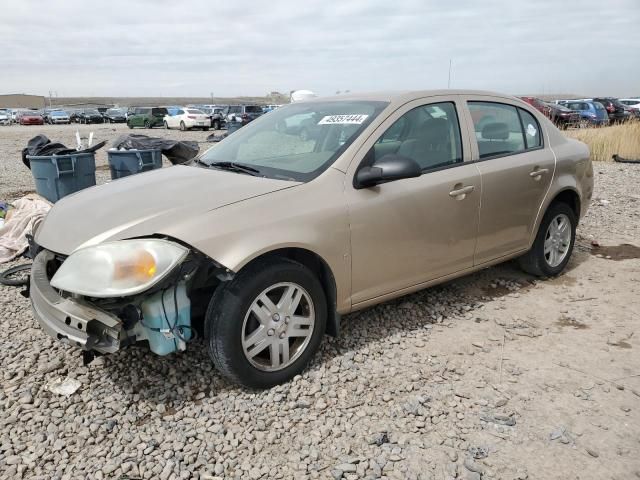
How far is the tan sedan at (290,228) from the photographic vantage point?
2.66m

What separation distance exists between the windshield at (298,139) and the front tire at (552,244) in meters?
2.07

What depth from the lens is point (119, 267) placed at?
8.38ft

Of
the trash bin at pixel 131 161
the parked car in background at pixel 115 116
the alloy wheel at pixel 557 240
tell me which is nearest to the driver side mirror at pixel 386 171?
the alloy wheel at pixel 557 240

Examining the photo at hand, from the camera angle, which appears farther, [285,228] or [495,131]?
[495,131]

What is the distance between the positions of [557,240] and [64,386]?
13.8ft

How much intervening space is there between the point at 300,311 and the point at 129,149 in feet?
17.6

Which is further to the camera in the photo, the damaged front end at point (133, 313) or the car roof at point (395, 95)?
the car roof at point (395, 95)

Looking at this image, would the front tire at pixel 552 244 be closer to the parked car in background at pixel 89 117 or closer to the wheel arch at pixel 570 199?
the wheel arch at pixel 570 199

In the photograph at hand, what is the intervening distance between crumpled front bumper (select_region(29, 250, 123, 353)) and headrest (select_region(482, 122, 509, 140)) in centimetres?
304

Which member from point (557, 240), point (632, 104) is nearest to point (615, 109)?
point (632, 104)

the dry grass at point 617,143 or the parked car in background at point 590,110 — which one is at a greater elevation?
the parked car in background at point 590,110

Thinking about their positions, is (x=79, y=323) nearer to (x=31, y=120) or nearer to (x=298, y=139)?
(x=298, y=139)

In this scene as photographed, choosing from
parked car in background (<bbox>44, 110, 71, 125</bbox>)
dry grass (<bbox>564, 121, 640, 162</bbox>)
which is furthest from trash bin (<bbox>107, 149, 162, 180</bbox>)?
parked car in background (<bbox>44, 110, 71, 125</bbox>)

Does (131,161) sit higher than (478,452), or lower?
higher
